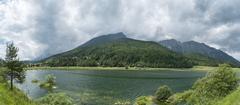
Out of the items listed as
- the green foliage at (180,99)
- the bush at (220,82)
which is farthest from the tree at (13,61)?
the green foliage at (180,99)

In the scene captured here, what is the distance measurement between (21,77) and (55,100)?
42.1 feet

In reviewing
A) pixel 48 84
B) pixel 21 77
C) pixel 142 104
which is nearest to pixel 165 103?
pixel 142 104

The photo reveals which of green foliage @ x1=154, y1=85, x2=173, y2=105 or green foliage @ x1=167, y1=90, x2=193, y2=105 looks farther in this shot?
green foliage @ x1=154, y1=85, x2=173, y2=105

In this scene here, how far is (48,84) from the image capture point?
167875 millimetres

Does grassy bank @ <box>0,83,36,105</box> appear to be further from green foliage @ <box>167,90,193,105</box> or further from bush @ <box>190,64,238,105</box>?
green foliage @ <box>167,90,193,105</box>

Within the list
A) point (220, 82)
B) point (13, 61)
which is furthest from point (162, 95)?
point (13, 61)

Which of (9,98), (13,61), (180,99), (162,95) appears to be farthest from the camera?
(162,95)

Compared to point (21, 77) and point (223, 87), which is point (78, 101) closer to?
point (21, 77)

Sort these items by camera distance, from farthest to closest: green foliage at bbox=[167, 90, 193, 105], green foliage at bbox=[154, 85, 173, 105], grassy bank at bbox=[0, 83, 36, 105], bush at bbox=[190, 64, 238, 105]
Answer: green foliage at bbox=[154, 85, 173, 105]
green foliage at bbox=[167, 90, 193, 105]
bush at bbox=[190, 64, 238, 105]
grassy bank at bbox=[0, 83, 36, 105]

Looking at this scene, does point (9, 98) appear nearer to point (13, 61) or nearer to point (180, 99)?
point (13, 61)

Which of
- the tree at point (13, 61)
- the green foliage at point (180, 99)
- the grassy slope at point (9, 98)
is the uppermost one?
the tree at point (13, 61)

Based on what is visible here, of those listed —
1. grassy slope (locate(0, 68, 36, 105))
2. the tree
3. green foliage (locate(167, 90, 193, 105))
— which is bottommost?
green foliage (locate(167, 90, 193, 105))

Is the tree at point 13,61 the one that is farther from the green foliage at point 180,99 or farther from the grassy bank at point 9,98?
the green foliage at point 180,99

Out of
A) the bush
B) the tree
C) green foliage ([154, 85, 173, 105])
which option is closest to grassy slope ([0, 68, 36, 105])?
the tree
